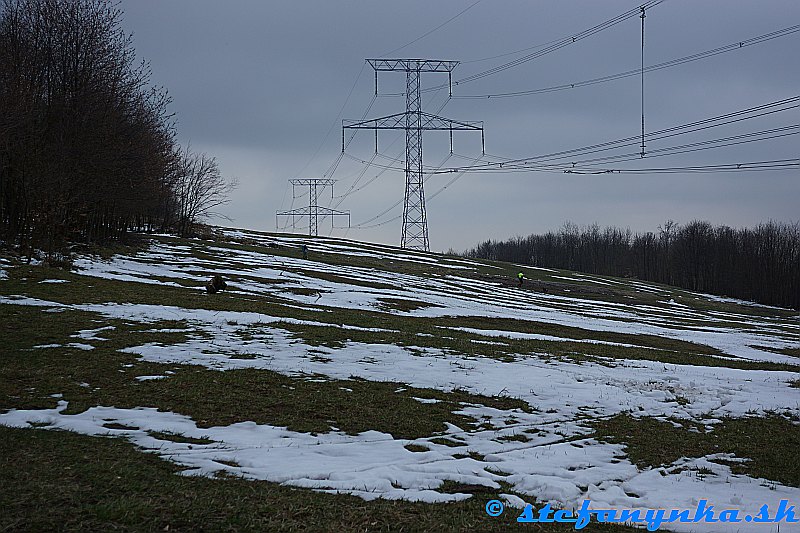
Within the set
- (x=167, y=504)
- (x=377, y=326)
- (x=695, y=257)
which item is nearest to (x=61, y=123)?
(x=377, y=326)

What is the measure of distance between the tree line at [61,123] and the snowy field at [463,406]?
311cm

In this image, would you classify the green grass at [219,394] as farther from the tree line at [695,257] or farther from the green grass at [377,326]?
the tree line at [695,257]

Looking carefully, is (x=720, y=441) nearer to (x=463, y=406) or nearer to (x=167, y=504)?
(x=463, y=406)

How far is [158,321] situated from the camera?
672 inches

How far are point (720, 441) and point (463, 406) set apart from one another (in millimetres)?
4110

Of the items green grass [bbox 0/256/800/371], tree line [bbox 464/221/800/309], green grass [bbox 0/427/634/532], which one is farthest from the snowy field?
tree line [bbox 464/221/800/309]

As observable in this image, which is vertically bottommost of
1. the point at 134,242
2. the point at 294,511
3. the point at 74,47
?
the point at 294,511

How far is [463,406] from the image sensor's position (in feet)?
36.3

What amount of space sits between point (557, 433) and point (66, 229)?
26.4 m

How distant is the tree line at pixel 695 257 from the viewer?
349ft

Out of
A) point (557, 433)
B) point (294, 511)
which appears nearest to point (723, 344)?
point (557, 433)

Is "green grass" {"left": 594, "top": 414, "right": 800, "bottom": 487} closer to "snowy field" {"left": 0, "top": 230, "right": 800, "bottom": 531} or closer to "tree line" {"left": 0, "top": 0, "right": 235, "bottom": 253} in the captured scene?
"snowy field" {"left": 0, "top": 230, "right": 800, "bottom": 531}

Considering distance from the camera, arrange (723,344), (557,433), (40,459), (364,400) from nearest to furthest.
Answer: (40,459)
(557,433)
(364,400)
(723,344)

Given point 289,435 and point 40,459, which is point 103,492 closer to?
point 40,459
